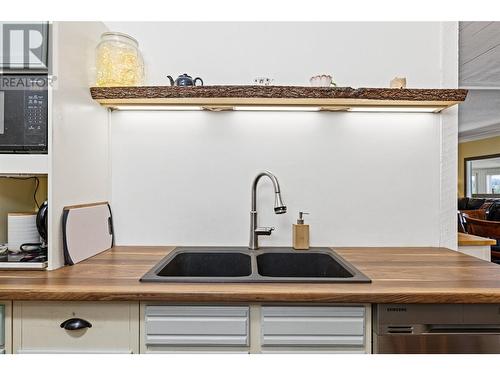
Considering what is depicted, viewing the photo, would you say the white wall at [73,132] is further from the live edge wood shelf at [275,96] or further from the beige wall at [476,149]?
the beige wall at [476,149]

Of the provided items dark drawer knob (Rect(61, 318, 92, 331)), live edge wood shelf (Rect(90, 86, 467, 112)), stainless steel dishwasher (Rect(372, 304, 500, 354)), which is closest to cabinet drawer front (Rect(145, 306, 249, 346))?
dark drawer knob (Rect(61, 318, 92, 331))

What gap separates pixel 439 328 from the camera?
1122 millimetres

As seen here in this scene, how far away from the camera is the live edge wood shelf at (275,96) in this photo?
1.58 meters

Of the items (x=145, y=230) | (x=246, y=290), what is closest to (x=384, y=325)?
(x=246, y=290)

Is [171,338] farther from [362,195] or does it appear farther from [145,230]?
[362,195]

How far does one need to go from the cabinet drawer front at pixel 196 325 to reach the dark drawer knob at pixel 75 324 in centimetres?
21

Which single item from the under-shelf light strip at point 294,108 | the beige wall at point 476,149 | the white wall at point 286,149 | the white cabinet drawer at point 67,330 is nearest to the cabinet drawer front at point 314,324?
the white cabinet drawer at point 67,330

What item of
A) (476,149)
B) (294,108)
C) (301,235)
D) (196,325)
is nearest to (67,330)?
(196,325)

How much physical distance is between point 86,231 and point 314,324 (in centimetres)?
109

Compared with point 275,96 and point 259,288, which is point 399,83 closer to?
point 275,96

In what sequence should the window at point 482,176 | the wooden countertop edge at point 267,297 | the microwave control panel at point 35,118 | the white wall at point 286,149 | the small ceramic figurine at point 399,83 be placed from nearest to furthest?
1. the wooden countertop edge at point 267,297
2. the microwave control panel at point 35,118
3. the small ceramic figurine at point 399,83
4. the white wall at point 286,149
5. the window at point 482,176

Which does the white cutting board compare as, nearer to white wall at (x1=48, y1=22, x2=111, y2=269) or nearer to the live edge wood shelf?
white wall at (x1=48, y1=22, x2=111, y2=269)

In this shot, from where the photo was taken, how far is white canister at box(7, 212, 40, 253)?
4.68 ft

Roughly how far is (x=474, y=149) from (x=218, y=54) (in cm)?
918
